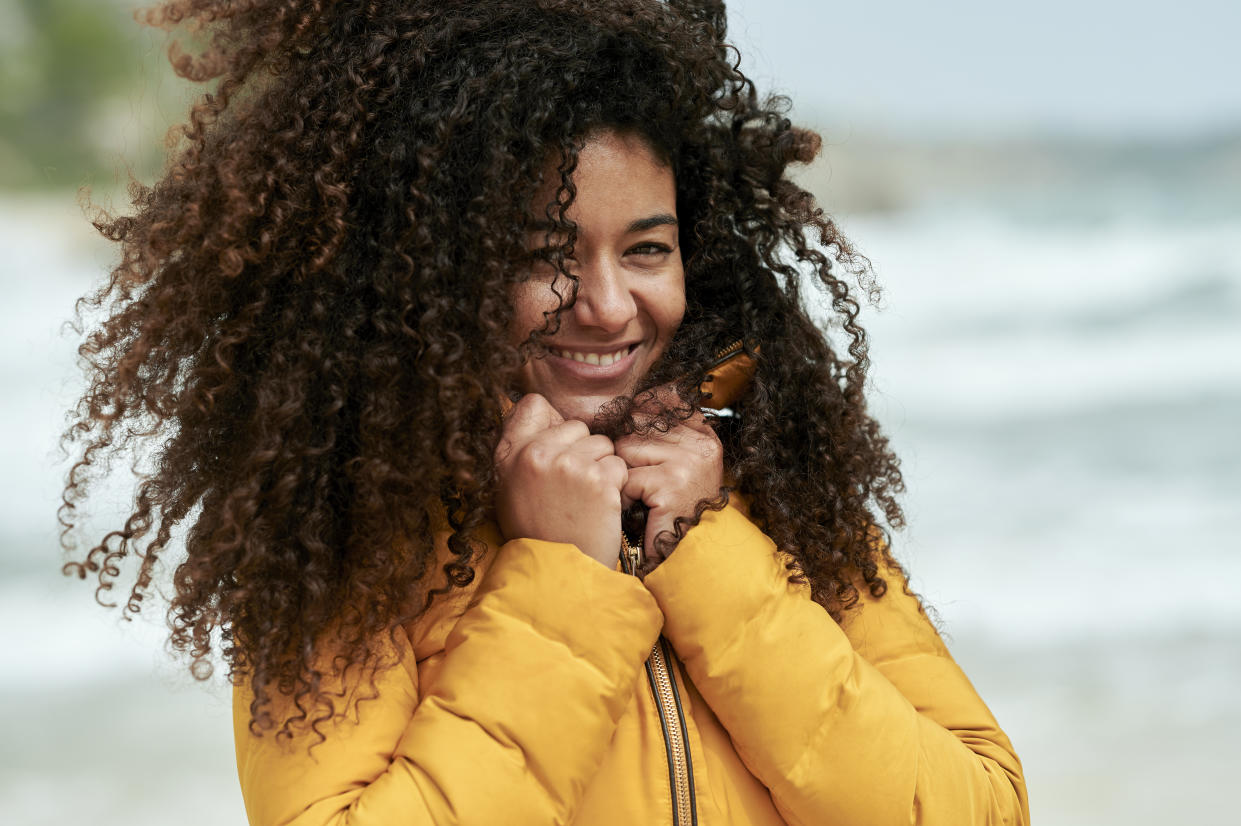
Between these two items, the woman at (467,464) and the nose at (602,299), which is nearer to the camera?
the woman at (467,464)

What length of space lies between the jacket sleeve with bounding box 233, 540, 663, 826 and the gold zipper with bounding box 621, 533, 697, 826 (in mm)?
68

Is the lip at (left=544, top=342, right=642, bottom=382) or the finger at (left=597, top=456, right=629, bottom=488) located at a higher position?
the lip at (left=544, top=342, right=642, bottom=382)

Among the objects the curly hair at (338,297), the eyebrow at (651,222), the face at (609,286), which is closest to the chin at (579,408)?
the face at (609,286)

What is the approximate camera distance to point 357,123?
1282 millimetres

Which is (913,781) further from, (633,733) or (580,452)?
(580,452)

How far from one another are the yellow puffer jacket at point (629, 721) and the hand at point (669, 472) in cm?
5

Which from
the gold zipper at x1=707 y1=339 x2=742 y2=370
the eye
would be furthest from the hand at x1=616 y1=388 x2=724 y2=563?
the eye

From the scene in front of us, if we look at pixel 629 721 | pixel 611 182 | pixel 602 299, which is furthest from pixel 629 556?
pixel 611 182

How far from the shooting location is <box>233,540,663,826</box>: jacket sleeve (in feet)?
3.73

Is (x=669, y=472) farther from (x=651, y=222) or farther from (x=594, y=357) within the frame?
(x=651, y=222)

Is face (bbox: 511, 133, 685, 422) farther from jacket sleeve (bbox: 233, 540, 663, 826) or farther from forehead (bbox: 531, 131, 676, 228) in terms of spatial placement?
jacket sleeve (bbox: 233, 540, 663, 826)

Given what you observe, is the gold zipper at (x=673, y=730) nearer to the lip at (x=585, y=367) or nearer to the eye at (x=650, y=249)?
the lip at (x=585, y=367)

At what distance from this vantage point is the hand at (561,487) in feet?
4.15

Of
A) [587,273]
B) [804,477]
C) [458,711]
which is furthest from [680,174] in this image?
[458,711]
